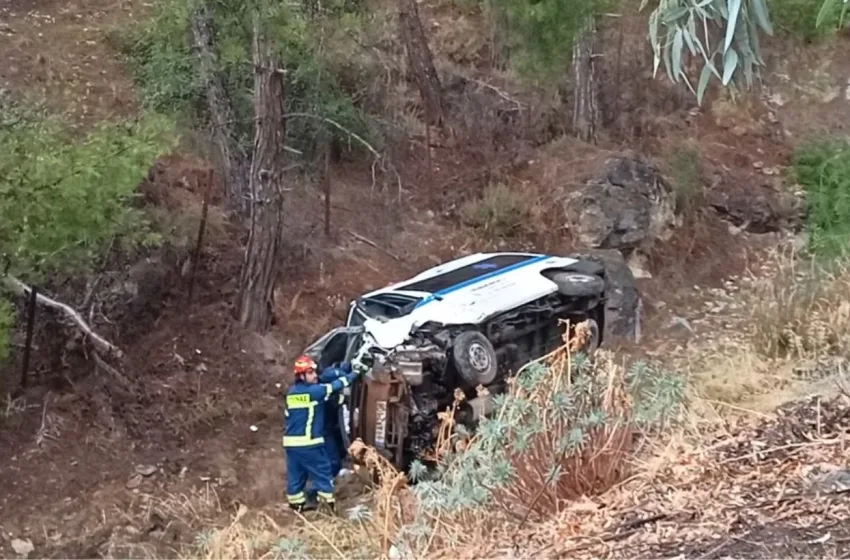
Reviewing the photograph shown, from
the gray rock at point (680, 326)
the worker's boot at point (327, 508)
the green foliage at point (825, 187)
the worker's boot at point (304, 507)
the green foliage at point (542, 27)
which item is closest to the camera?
the worker's boot at point (327, 508)

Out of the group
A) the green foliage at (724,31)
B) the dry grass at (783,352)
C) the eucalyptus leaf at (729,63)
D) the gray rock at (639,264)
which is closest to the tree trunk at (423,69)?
the gray rock at (639,264)

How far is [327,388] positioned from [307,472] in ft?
2.79

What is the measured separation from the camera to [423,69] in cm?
→ 1745

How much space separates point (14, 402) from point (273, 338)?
2933 millimetres

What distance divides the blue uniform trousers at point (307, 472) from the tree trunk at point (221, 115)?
16.4ft

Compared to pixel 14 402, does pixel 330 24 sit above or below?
above

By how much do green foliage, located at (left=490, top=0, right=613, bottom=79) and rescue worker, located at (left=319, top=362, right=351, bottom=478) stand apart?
6292 mm

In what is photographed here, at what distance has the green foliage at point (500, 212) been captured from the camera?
49.5ft

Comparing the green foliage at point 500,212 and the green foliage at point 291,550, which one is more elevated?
the green foliage at point 291,550

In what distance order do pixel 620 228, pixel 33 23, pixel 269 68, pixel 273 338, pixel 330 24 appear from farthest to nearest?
pixel 33 23
pixel 620 228
pixel 330 24
pixel 273 338
pixel 269 68

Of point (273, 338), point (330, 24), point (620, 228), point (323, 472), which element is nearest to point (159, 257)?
point (273, 338)

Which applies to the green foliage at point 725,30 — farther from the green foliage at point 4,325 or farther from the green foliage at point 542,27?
the green foliage at point 542,27

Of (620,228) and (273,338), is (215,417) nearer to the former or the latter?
(273,338)

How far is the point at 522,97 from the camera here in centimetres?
1788
